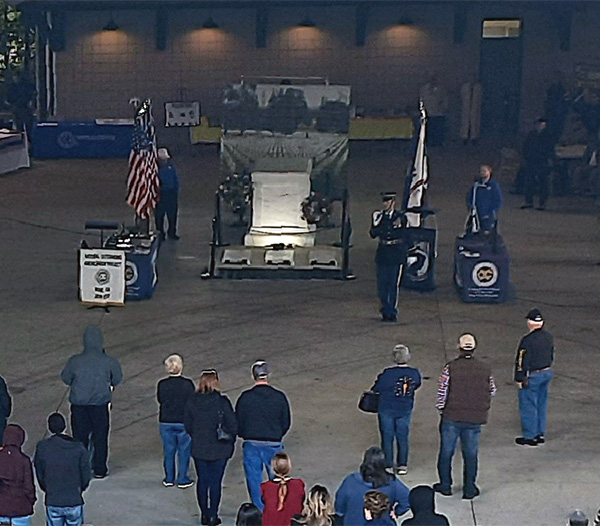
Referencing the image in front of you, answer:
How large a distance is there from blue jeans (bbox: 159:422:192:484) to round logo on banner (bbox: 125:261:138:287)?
22.7 feet

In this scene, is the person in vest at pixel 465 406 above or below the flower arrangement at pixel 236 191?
below

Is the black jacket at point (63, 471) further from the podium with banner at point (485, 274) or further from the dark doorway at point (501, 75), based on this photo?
the dark doorway at point (501, 75)

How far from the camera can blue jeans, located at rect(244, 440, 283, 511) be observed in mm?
11320

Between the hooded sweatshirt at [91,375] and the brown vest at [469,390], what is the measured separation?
292 centimetres

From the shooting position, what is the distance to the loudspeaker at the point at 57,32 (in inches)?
1428

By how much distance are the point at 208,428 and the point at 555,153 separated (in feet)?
63.4

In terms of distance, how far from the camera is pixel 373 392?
12148 millimetres

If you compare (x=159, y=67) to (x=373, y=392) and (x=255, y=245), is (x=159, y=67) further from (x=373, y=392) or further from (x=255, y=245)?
(x=373, y=392)

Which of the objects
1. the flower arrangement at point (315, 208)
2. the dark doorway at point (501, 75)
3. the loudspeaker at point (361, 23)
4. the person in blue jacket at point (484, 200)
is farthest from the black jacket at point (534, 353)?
the dark doorway at point (501, 75)

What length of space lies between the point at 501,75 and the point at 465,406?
2707cm

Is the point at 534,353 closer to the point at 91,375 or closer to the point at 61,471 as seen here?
the point at 91,375

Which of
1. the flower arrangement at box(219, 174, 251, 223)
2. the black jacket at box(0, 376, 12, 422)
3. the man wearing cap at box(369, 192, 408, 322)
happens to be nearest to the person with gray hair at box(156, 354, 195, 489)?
the black jacket at box(0, 376, 12, 422)

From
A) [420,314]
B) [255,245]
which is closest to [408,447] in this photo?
[420,314]

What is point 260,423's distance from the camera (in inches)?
442
